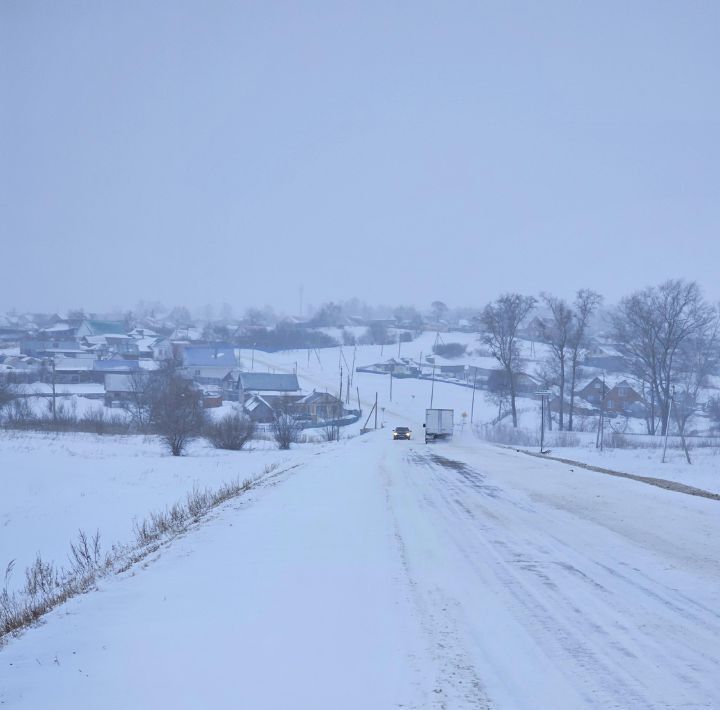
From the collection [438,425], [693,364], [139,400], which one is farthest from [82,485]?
[693,364]

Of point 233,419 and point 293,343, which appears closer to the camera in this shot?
point 233,419

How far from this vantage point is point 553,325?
6291cm

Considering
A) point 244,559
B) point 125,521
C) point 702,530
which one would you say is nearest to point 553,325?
point 125,521

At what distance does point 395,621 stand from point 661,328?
167ft

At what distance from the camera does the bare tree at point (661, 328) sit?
167ft

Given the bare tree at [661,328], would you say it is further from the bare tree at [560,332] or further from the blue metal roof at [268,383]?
the blue metal roof at [268,383]

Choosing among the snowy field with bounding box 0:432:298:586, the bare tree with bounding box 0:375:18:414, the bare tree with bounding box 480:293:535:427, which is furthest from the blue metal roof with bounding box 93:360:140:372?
the bare tree with bounding box 480:293:535:427

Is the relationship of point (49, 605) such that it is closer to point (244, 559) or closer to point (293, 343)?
point (244, 559)

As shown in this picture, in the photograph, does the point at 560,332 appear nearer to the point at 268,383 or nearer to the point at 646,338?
the point at 646,338

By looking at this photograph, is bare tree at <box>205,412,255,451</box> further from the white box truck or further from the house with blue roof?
the house with blue roof

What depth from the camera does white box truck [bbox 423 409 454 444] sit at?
4844 centimetres

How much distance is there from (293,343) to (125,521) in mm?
125756

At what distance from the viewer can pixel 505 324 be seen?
6306cm

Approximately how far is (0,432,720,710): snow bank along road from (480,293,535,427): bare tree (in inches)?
1993
